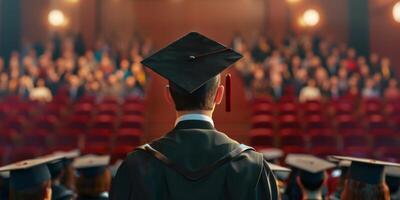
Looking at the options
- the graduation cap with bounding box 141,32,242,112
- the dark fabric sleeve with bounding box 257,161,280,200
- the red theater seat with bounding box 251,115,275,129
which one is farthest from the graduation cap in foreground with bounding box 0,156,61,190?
the red theater seat with bounding box 251,115,275,129

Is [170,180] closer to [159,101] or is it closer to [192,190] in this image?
[192,190]

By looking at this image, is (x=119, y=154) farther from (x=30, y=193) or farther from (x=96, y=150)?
(x=30, y=193)

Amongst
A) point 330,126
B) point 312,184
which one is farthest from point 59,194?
point 330,126

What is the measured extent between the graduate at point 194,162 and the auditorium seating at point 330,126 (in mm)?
5530

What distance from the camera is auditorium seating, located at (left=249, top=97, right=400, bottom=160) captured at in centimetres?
717

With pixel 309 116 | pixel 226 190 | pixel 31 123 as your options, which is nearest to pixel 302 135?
pixel 309 116

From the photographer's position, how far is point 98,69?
10023 mm

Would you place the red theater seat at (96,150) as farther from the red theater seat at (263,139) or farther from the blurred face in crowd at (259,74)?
the blurred face in crowd at (259,74)

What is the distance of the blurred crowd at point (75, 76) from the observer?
375 inches

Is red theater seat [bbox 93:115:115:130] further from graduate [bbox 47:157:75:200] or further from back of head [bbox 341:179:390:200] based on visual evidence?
back of head [bbox 341:179:390:200]

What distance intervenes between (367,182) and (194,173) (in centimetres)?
126

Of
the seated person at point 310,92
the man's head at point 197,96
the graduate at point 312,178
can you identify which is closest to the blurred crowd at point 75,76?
the seated person at point 310,92

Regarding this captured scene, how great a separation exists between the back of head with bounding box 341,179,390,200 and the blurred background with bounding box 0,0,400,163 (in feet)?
15.0

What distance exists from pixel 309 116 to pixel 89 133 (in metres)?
3.91
